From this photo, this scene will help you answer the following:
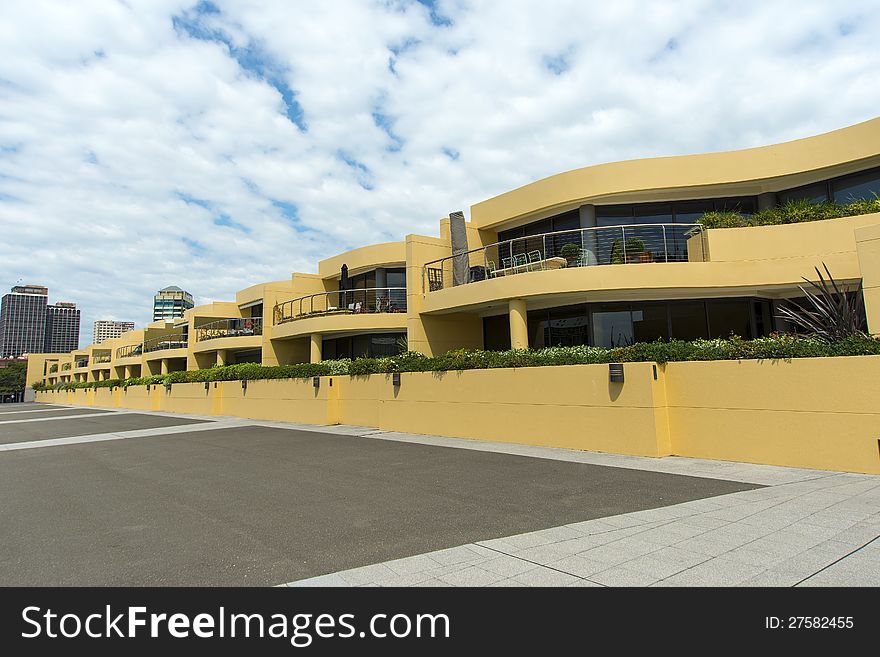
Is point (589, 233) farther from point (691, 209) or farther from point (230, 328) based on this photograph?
point (230, 328)

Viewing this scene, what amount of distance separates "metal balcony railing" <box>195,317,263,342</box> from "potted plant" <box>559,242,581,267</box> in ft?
62.0

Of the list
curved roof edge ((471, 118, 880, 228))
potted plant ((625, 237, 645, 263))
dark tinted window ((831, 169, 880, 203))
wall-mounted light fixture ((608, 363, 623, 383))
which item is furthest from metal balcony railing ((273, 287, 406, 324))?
dark tinted window ((831, 169, 880, 203))

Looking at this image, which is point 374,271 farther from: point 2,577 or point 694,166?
point 2,577

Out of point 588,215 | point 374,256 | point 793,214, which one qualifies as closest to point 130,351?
point 374,256

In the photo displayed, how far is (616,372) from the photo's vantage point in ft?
36.6

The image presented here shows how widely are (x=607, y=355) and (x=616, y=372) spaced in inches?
27.8

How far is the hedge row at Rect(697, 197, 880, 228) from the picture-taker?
46.5 feet

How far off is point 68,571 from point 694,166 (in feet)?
56.5

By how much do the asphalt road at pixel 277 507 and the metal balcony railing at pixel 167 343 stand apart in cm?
2836

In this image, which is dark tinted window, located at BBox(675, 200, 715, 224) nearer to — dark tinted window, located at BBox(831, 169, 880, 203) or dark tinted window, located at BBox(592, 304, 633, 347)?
dark tinted window, located at BBox(831, 169, 880, 203)

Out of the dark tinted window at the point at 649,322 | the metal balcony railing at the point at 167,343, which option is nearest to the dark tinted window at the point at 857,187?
the dark tinted window at the point at 649,322

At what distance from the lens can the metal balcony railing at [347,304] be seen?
23156 mm

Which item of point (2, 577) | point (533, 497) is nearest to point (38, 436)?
point (2, 577)
